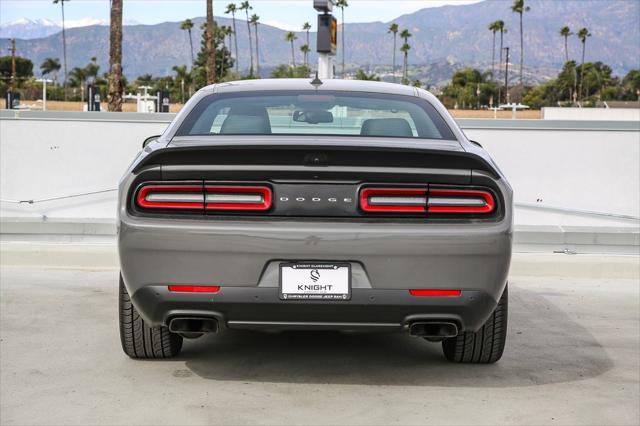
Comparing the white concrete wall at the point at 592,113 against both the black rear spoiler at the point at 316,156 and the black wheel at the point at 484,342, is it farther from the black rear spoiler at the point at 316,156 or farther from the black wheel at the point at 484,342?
the black rear spoiler at the point at 316,156

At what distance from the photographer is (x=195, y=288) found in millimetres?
4664

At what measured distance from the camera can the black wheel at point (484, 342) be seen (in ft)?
17.6

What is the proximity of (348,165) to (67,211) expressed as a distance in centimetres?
815

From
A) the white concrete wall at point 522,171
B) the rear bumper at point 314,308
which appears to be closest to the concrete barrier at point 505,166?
the white concrete wall at point 522,171

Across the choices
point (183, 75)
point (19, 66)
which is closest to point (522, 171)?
point (183, 75)

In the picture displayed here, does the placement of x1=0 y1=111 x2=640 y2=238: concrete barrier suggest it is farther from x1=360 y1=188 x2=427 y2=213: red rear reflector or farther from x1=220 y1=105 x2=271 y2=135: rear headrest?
x1=360 y1=188 x2=427 y2=213: red rear reflector

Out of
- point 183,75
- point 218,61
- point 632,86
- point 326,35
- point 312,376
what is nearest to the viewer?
point 312,376

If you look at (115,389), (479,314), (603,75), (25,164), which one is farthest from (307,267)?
(603,75)

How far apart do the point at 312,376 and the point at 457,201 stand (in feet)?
4.18

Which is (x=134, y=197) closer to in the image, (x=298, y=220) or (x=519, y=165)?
(x=298, y=220)

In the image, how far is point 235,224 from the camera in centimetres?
460

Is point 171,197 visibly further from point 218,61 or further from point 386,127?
point 218,61

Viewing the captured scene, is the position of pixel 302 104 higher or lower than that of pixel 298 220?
higher

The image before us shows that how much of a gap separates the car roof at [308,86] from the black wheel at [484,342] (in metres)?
1.40
